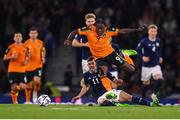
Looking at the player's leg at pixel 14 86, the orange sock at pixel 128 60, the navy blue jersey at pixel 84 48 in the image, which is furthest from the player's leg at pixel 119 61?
the player's leg at pixel 14 86

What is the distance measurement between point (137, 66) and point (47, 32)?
3.00 metres

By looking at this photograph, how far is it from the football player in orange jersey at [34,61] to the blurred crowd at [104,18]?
2.62 m

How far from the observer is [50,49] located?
22594 mm

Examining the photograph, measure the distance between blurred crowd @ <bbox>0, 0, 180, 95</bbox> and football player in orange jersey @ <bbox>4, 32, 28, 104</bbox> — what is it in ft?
9.57

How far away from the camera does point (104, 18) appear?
23250 mm

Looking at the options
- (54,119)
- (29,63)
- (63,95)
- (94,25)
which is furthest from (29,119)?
(63,95)

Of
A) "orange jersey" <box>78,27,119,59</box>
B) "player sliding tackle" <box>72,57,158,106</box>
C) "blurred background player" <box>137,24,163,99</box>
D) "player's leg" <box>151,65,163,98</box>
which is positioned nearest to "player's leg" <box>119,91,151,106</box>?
"player sliding tackle" <box>72,57,158,106</box>

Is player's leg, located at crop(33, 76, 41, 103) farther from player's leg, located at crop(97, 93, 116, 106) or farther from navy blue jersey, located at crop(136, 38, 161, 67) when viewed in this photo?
player's leg, located at crop(97, 93, 116, 106)

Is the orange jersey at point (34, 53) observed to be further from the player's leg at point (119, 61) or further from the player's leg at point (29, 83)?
the player's leg at point (119, 61)

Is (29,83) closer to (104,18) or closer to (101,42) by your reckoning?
(101,42)

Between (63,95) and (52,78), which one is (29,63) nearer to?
(63,95)

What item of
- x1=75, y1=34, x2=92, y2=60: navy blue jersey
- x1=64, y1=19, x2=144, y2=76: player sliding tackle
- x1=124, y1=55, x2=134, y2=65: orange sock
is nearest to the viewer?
x1=64, y1=19, x2=144, y2=76: player sliding tackle

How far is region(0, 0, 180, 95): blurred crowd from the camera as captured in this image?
2272 cm

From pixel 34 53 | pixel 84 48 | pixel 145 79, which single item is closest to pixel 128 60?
pixel 84 48
